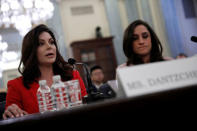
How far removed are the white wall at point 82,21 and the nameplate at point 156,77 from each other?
5371mm

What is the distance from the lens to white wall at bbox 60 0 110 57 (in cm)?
618

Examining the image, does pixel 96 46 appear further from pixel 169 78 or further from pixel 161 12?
pixel 169 78

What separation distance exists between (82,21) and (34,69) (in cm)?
490

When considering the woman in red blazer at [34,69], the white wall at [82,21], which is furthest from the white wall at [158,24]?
the woman in red blazer at [34,69]

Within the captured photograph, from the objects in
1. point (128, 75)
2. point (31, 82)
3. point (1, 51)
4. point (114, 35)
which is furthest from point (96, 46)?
point (128, 75)

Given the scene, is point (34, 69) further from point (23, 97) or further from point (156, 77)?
point (156, 77)

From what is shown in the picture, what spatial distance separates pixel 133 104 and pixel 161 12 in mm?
5676

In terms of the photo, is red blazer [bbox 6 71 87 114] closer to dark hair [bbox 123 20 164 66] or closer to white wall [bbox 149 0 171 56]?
dark hair [bbox 123 20 164 66]

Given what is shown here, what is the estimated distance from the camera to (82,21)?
6.31 meters

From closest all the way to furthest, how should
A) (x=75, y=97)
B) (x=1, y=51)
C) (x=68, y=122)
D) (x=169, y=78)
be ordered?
(x=68, y=122) < (x=169, y=78) < (x=75, y=97) < (x=1, y=51)

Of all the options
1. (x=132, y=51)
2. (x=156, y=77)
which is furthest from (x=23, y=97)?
(x=156, y=77)

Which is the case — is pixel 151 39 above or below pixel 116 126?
above

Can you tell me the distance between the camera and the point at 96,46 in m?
5.78

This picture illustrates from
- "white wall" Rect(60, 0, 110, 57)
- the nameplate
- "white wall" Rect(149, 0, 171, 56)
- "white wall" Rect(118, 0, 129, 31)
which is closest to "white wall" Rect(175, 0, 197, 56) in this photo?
"white wall" Rect(149, 0, 171, 56)
